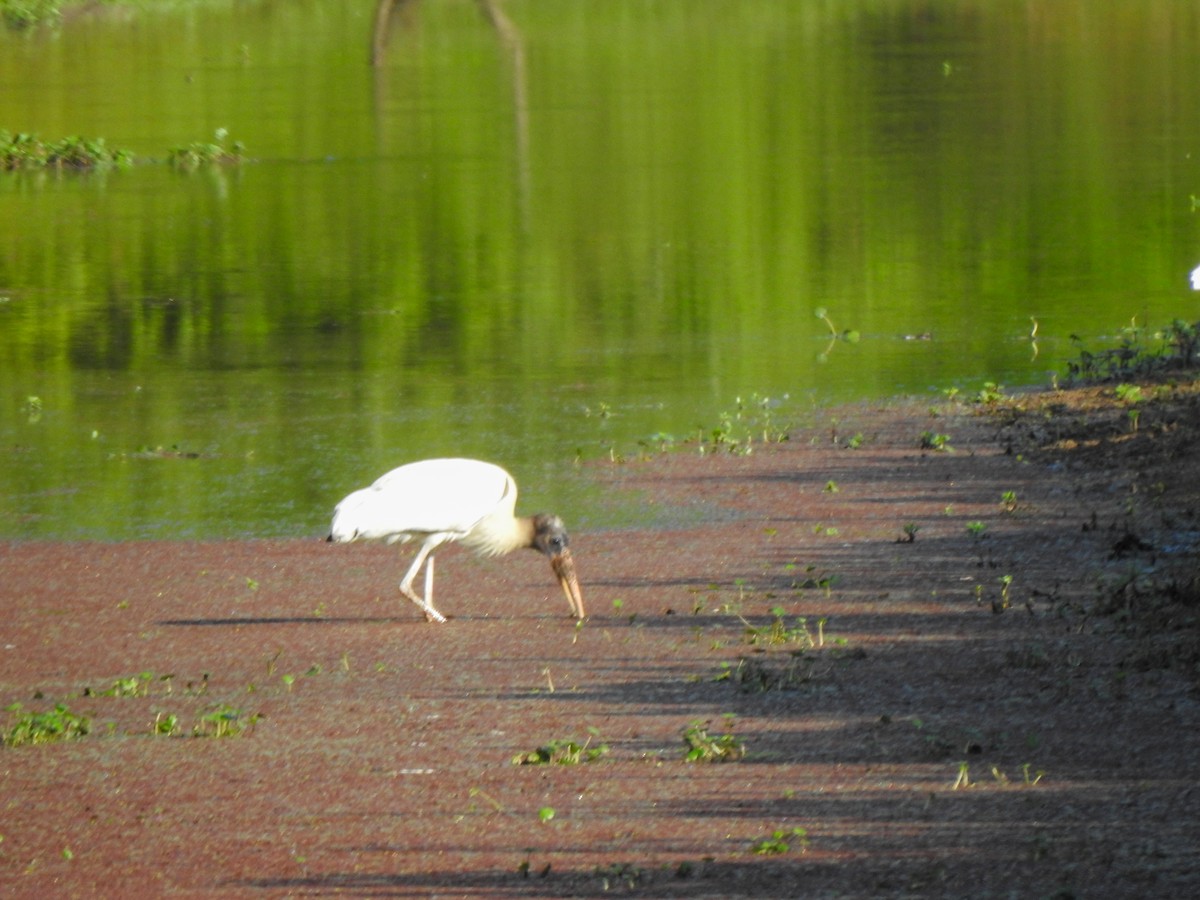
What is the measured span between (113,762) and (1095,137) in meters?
25.9

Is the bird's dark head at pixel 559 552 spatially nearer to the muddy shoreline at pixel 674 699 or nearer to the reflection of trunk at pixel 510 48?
the muddy shoreline at pixel 674 699

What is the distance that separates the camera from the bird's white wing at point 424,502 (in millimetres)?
10055

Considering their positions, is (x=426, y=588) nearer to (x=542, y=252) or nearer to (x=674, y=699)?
(x=674, y=699)

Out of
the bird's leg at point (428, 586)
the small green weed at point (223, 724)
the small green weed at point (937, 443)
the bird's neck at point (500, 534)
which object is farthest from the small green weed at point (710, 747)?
the small green weed at point (937, 443)

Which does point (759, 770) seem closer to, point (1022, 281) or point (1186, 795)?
point (1186, 795)

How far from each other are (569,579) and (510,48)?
39.0m

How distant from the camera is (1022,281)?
2122 cm

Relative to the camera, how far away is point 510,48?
4791cm

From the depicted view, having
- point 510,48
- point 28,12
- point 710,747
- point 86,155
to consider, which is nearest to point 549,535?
point 710,747

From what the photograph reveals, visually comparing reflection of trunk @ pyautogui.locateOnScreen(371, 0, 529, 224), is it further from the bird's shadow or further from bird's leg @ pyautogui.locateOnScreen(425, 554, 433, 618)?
bird's leg @ pyautogui.locateOnScreen(425, 554, 433, 618)

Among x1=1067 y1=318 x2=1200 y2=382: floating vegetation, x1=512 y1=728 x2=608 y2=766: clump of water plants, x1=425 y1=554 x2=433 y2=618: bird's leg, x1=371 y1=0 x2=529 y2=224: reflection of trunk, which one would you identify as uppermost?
x1=371 y1=0 x2=529 y2=224: reflection of trunk

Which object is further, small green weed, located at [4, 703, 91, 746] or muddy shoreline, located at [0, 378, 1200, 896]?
small green weed, located at [4, 703, 91, 746]

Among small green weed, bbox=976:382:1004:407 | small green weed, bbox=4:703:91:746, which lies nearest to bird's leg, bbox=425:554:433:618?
small green weed, bbox=4:703:91:746

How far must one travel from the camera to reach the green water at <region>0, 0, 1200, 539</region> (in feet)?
50.5
